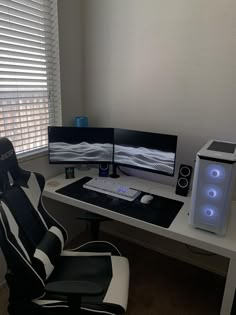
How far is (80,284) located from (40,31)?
1.67m

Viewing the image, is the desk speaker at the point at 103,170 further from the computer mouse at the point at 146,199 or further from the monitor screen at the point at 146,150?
the computer mouse at the point at 146,199

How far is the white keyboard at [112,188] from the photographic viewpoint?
1.64 metres

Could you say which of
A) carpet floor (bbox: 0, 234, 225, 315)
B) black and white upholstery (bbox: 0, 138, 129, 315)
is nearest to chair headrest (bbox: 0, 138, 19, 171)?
black and white upholstery (bbox: 0, 138, 129, 315)

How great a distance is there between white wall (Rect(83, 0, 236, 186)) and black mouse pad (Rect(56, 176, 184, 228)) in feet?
1.42

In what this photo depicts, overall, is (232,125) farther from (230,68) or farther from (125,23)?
(125,23)

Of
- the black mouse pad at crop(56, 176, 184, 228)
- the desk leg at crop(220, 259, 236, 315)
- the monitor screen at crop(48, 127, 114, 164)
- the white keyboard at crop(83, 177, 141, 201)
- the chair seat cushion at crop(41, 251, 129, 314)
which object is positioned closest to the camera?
the chair seat cushion at crop(41, 251, 129, 314)

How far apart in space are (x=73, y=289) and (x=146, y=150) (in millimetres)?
1106

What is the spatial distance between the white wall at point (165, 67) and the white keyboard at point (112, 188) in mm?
488

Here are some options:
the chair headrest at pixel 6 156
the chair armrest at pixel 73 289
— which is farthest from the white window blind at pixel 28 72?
the chair armrest at pixel 73 289

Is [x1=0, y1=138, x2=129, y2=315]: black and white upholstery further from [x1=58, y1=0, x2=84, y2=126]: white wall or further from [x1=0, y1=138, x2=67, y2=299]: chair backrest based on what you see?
[x1=58, y1=0, x2=84, y2=126]: white wall

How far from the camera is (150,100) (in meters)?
1.85

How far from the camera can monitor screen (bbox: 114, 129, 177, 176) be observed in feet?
5.57

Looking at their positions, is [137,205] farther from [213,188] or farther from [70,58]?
[70,58]

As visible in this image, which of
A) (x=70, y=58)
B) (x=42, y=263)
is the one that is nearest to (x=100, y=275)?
(x=42, y=263)
